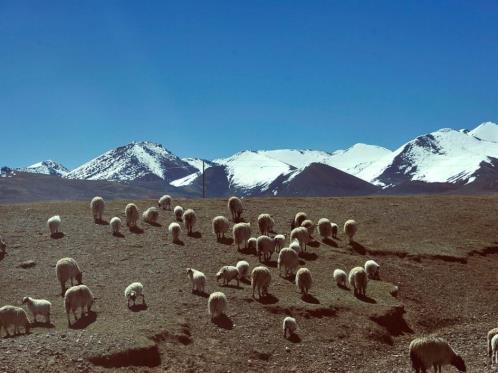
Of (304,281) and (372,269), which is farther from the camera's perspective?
(372,269)

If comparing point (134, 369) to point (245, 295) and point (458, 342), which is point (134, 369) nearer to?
point (245, 295)

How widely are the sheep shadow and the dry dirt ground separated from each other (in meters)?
0.05

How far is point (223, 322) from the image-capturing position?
87.2 ft

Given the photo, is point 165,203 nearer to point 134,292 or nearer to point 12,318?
point 134,292

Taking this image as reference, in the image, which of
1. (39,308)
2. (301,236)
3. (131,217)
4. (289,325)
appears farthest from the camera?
(131,217)

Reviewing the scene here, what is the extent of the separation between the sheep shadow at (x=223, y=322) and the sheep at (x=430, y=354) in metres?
8.55

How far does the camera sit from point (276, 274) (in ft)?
113

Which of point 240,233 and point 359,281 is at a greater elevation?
point 240,233

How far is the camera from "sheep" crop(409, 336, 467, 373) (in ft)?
71.8

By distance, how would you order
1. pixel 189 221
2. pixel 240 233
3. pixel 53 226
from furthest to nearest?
pixel 189 221 < pixel 53 226 < pixel 240 233

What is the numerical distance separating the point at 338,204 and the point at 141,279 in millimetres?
29865

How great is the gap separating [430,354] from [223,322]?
9.61 m

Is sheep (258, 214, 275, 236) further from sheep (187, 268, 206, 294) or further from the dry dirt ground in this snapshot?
sheep (187, 268, 206, 294)

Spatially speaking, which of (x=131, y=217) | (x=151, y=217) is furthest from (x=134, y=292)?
(x=151, y=217)
